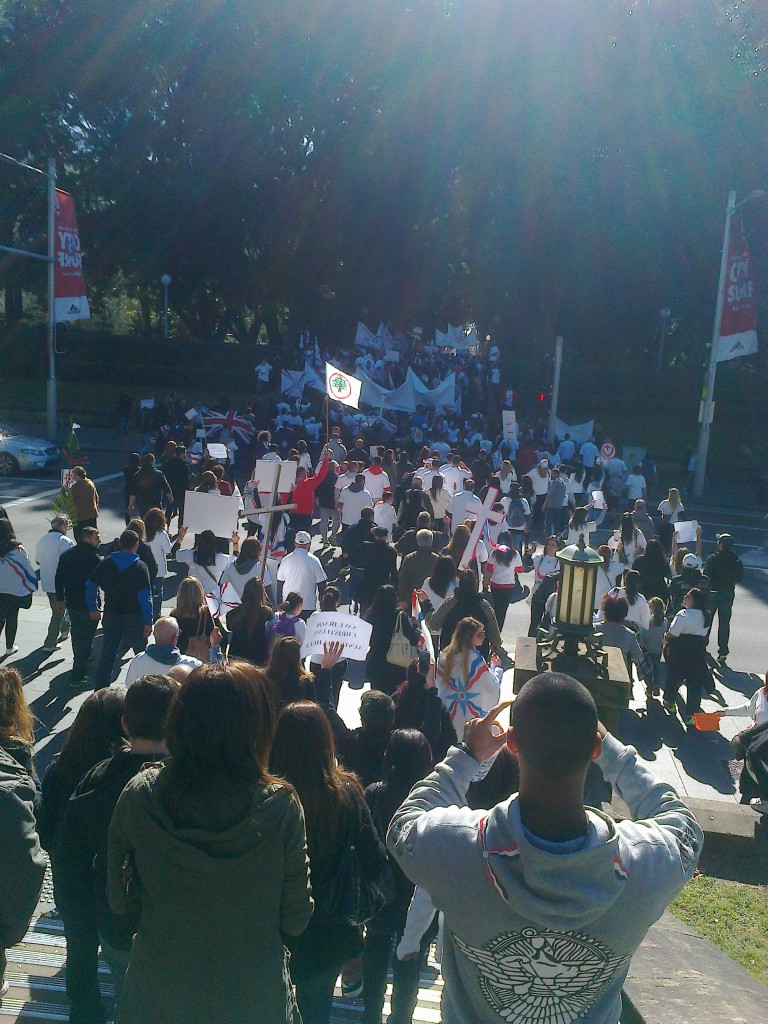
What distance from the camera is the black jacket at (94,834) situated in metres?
3.23

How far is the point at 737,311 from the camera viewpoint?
26406mm

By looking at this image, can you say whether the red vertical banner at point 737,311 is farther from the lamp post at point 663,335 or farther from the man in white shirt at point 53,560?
the man in white shirt at point 53,560

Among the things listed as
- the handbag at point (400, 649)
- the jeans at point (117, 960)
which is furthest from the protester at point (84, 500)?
the jeans at point (117, 960)

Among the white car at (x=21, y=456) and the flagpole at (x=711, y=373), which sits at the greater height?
the flagpole at (x=711, y=373)

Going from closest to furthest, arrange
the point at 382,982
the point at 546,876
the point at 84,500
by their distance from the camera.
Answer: the point at 546,876 → the point at 382,982 → the point at 84,500

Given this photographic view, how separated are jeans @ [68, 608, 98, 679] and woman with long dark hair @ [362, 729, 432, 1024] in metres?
5.38

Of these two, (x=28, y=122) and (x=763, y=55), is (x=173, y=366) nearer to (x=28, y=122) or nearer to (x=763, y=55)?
(x=28, y=122)

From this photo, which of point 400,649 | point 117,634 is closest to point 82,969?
point 400,649

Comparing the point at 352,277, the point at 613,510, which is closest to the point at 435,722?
the point at 613,510

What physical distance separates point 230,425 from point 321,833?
20721mm

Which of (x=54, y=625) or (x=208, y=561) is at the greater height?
(x=208, y=561)

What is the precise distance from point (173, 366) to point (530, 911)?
41.7 m

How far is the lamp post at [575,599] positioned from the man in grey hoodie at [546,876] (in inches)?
151

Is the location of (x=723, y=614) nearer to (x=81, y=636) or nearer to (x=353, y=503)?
(x=353, y=503)
